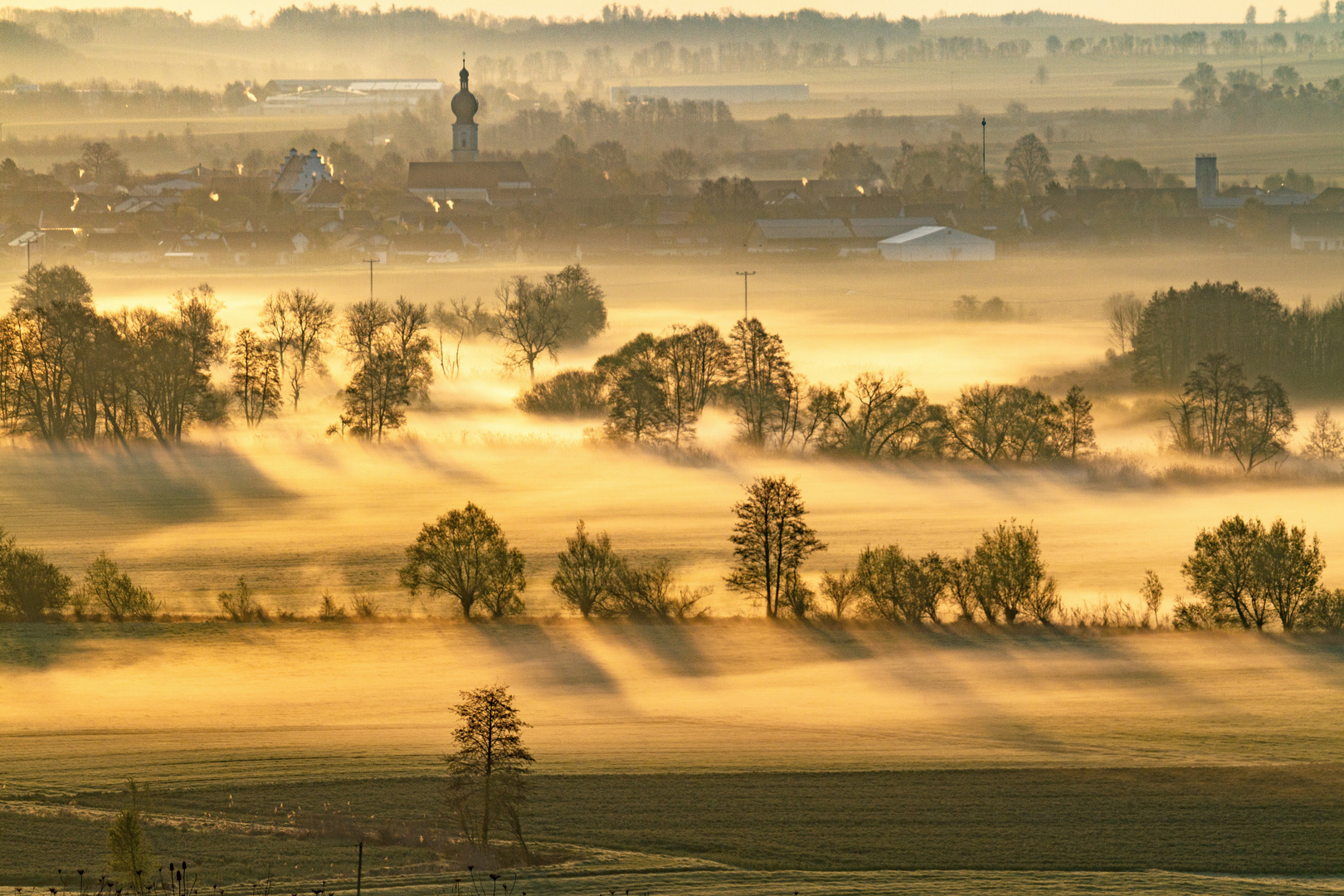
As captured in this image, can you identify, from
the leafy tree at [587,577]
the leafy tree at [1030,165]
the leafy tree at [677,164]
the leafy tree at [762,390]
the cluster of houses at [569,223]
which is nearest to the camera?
the leafy tree at [587,577]

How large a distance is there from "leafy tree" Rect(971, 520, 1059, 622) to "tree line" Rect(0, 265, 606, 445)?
25.5m

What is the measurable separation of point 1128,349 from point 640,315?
25915 millimetres

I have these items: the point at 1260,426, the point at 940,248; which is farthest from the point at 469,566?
the point at 940,248

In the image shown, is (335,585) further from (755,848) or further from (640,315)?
(640,315)

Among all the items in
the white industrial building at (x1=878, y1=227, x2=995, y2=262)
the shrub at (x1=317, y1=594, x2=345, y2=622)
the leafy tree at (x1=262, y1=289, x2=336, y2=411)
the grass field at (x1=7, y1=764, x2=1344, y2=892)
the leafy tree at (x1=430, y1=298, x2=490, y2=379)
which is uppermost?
the white industrial building at (x1=878, y1=227, x2=995, y2=262)

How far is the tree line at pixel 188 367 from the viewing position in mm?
54875

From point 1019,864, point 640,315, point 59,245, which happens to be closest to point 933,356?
point 640,315

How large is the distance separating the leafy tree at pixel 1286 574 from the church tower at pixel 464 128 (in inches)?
4929

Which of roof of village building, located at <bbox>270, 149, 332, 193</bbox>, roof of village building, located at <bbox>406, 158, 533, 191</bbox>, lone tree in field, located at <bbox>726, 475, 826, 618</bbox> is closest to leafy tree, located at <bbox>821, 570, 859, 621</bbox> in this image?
lone tree in field, located at <bbox>726, 475, 826, 618</bbox>

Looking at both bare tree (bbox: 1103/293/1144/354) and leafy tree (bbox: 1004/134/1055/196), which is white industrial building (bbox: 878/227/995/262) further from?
leafy tree (bbox: 1004/134/1055/196)

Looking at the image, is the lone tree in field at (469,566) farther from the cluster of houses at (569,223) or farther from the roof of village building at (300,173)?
the roof of village building at (300,173)

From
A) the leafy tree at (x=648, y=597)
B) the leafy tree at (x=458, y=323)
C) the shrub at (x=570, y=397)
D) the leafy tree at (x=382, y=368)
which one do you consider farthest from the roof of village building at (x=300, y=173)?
the leafy tree at (x=648, y=597)

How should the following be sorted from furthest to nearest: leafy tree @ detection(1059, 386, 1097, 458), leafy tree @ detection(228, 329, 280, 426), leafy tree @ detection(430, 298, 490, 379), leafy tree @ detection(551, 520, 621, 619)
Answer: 1. leafy tree @ detection(430, 298, 490, 379)
2. leafy tree @ detection(228, 329, 280, 426)
3. leafy tree @ detection(1059, 386, 1097, 458)
4. leafy tree @ detection(551, 520, 621, 619)

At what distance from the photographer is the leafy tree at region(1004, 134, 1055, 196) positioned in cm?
14562
